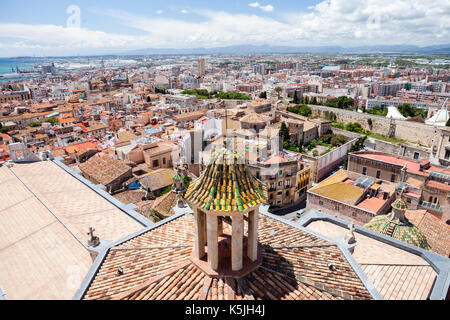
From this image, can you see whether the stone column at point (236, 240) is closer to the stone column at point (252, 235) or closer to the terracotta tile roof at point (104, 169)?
the stone column at point (252, 235)

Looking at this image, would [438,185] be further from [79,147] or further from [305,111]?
[305,111]

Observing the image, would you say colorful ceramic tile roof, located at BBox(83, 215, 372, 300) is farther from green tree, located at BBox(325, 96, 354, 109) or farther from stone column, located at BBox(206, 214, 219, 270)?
green tree, located at BBox(325, 96, 354, 109)

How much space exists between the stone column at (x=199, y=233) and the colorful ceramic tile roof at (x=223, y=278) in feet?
0.91

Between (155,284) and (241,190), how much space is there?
228 cm

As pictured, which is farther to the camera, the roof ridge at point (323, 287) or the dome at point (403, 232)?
the dome at point (403, 232)

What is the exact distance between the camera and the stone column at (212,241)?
5.16 m

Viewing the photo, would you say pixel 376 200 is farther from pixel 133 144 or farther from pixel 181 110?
pixel 181 110

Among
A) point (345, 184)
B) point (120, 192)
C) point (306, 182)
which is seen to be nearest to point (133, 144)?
point (120, 192)

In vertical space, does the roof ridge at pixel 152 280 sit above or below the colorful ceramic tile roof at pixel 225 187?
below

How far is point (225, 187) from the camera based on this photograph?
507cm

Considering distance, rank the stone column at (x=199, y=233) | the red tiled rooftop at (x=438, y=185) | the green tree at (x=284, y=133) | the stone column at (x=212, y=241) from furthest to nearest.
Answer: the green tree at (x=284, y=133) → the red tiled rooftop at (x=438, y=185) → the stone column at (x=199, y=233) → the stone column at (x=212, y=241)

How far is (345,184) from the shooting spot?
2106cm

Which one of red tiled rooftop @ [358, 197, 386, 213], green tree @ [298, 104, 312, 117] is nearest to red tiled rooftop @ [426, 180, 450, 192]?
red tiled rooftop @ [358, 197, 386, 213]

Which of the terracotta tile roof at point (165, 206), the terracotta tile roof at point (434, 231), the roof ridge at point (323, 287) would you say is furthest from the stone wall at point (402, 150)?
the roof ridge at point (323, 287)
